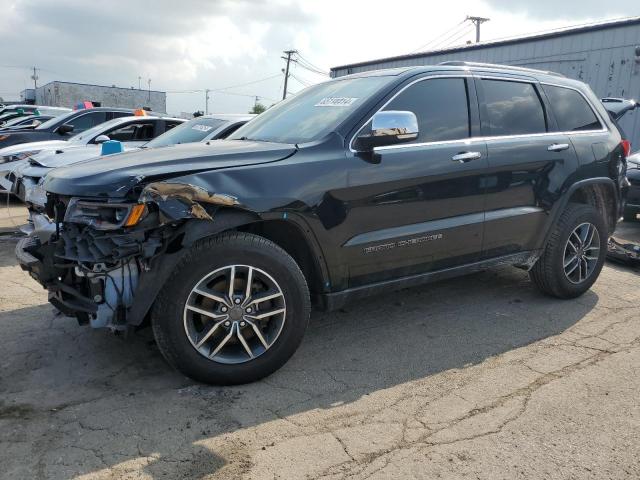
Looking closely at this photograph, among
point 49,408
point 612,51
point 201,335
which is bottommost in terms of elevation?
point 49,408

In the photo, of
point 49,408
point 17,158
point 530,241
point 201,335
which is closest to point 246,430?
point 201,335

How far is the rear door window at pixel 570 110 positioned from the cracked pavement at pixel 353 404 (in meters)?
1.66

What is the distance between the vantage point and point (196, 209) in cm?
294

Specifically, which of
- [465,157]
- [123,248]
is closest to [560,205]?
[465,157]

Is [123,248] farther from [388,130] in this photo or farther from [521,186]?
[521,186]

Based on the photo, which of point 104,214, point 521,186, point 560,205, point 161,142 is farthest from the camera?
point 161,142

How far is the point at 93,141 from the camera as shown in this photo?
858 centimetres

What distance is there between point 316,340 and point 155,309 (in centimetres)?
135

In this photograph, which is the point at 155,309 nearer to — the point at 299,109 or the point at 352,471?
the point at 352,471

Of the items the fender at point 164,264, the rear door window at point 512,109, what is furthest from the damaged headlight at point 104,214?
the rear door window at point 512,109

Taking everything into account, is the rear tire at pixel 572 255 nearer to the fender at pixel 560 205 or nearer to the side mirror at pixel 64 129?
the fender at pixel 560 205

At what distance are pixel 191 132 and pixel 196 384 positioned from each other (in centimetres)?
436

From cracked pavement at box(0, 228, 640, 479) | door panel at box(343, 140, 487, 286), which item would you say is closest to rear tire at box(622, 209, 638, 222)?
cracked pavement at box(0, 228, 640, 479)

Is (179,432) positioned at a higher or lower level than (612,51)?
lower
